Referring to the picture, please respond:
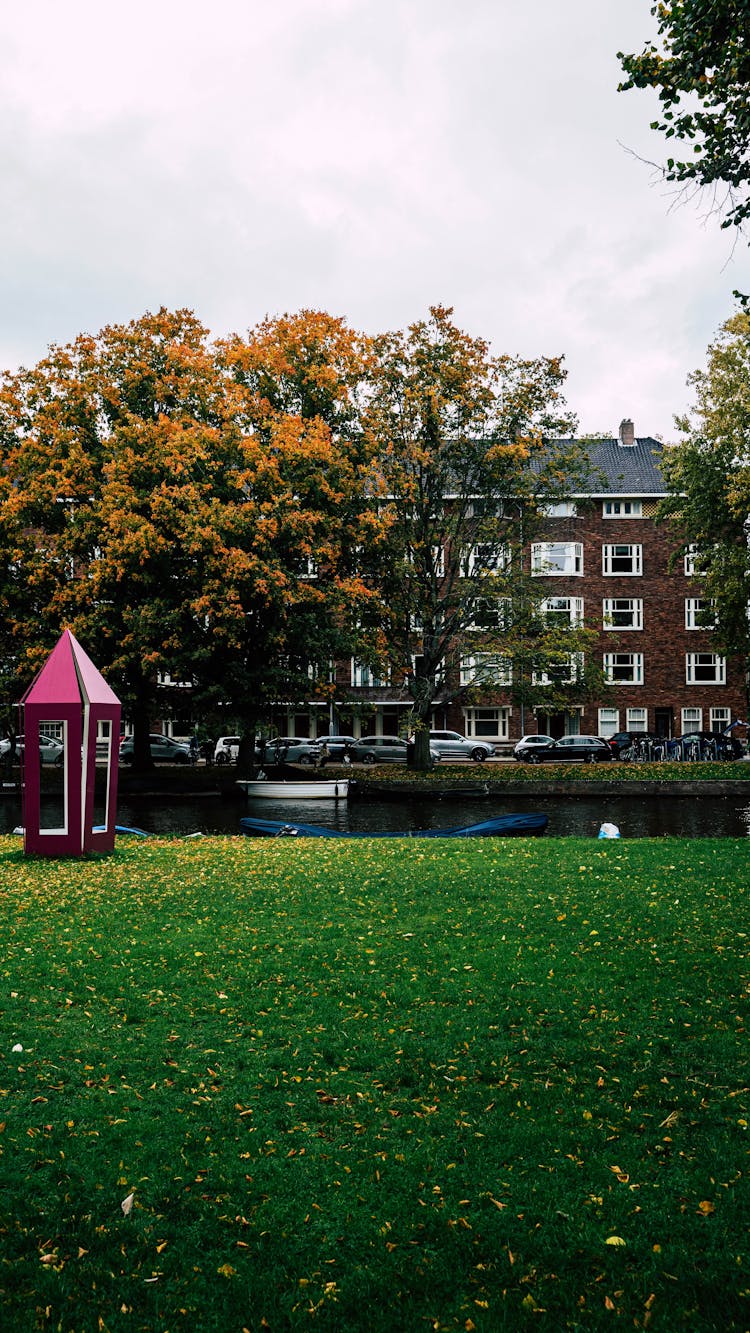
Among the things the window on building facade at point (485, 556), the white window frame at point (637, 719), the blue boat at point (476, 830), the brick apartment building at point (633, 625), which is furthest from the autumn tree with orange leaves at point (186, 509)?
the white window frame at point (637, 719)

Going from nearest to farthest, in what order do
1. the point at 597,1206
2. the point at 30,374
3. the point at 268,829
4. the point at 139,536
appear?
the point at 597,1206, the point at 268,829, the point at 139,536, the point at 30,374

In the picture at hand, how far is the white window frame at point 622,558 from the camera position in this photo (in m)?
61.4

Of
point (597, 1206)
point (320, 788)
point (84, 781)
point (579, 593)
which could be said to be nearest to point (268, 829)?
point (84, 781)

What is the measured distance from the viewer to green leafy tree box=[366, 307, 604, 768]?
40.4 m

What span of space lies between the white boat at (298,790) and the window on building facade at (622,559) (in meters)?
30.6

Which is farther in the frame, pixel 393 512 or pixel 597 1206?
pixel 393 512

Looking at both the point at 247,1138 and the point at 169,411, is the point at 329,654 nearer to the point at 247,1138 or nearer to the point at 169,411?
the point at 169,411


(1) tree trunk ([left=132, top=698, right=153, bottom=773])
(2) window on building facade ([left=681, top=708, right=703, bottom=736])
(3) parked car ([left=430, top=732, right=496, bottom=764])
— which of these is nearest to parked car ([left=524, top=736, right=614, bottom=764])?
(3) parked car ([left=430, top=732, right=496, bottom=764])

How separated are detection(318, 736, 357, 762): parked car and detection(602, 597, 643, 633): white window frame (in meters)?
18.0

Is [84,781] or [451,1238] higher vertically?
[84,781]

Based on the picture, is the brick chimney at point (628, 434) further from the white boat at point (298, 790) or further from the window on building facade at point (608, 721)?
the white boat at point (298, 790)

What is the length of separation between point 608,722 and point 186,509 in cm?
3429

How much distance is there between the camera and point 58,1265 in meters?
4.23

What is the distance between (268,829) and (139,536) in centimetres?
1581
